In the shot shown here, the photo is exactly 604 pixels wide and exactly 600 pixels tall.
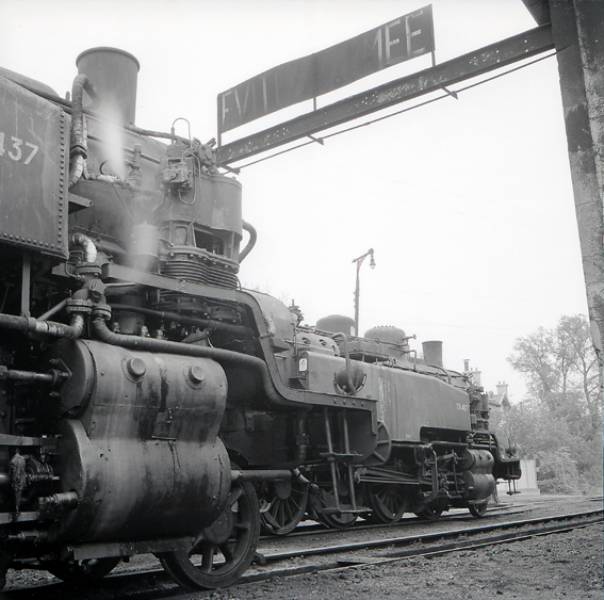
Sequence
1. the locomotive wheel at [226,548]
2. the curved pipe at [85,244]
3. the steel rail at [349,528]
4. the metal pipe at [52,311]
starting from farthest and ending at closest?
the steel rail at [349,528] < the locomotive wheel at [226,548] < the curved pipe at [85,244] < the metal pipe at [52,311]

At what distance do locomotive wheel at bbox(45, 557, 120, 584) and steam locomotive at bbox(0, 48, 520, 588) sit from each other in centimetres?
Answer: 2

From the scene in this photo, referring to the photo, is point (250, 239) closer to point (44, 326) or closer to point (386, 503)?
point (44, 326)

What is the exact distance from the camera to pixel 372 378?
1053 centimetres

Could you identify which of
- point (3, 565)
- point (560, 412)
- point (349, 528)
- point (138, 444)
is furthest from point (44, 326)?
point (560, 412)

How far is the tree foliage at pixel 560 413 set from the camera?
36625mm

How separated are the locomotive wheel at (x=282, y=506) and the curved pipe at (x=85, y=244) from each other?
4.12 metres

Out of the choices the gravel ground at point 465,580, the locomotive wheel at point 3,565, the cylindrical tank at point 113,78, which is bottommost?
the gravel ground at point 465,580

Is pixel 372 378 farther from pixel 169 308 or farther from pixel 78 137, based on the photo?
pixel 78 137

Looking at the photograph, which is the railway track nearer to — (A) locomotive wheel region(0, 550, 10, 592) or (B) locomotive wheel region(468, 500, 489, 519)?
(A) locomotive wheel region(0, 550, 10, 592)

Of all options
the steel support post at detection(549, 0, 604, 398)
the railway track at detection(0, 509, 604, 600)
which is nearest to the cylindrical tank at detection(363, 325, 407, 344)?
the railway track at detection(0, 509, 604, 600)

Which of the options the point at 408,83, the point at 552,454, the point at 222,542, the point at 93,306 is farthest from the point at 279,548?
the point at 552,454

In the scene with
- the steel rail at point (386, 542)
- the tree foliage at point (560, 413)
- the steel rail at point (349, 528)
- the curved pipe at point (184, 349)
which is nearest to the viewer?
the curved pipe at point (184, 349)

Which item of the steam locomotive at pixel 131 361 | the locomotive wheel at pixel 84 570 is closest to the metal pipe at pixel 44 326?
the steam locomotive at pixel 131 361

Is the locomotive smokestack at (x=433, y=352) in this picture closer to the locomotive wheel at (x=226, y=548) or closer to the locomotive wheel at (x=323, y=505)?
the locomotive wheel at (x=323, y=505)
